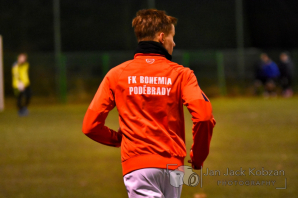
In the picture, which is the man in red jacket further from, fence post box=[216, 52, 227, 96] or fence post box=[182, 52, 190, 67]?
fence post box=[216, 52, 227, 96]

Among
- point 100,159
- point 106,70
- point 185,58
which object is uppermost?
point 185,58

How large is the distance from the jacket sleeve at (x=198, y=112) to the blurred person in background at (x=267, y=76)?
67.8 feet

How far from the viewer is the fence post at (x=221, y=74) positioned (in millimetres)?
23172

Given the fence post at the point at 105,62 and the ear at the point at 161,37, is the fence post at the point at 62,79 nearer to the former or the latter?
the fence post at the point at 105,62

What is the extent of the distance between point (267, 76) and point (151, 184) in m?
21.0

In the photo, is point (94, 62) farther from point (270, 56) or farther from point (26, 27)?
point (270, 56)

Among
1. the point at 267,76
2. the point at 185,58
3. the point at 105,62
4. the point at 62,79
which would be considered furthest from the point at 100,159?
the point at 267,76

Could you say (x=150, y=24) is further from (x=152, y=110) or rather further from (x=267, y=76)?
(x=267, y=76)

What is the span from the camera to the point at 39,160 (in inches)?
302

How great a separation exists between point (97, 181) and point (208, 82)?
56.9 ft

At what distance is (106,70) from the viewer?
21.7m

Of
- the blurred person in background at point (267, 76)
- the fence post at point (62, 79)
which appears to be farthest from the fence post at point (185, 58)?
the fence post at point (62, 79)

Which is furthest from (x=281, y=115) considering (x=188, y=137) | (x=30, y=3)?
(x=30, y=3)

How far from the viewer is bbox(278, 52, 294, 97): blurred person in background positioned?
74.8 feet
